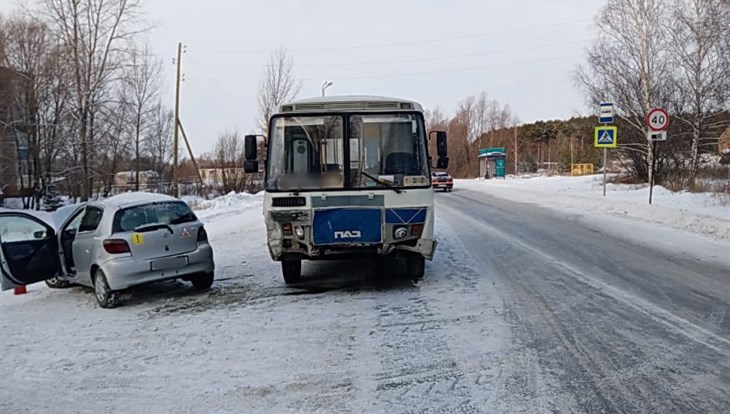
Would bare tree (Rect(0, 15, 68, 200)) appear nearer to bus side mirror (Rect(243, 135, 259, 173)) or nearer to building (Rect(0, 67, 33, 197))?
building (Rect(0, 67, 33, 197))

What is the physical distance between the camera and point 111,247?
7.82m

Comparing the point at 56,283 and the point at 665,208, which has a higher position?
the point at 665,208

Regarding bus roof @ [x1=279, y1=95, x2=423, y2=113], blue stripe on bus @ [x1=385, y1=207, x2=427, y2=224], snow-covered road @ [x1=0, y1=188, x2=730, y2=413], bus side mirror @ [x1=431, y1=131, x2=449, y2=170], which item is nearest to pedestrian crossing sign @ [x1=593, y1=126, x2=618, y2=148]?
snow-covered road @ [x1=0, y1=188, x2=730, y2=413]

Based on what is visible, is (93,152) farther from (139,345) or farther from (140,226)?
(139,345)

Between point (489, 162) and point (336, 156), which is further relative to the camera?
point (489, 162)

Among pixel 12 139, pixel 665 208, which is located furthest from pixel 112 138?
pixel 665 208

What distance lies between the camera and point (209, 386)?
485 cm

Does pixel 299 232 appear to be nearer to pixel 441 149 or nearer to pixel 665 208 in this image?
pixel 441 149

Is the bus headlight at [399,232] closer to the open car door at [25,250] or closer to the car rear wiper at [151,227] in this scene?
the car rear wiper at [151,227]

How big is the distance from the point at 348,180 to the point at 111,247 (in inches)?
133

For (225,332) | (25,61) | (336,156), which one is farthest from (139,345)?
(25,61)

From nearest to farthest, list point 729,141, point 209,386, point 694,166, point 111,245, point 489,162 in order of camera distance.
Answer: point 209,386
point 111,245
point 694,166
point 729,141
point 489,162

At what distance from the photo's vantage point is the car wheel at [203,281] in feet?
29.0

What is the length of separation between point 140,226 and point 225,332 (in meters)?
2.57
